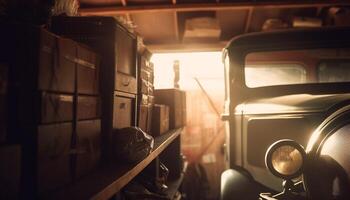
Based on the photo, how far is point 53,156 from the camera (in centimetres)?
102

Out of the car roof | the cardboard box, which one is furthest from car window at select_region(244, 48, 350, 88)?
the cardboard box

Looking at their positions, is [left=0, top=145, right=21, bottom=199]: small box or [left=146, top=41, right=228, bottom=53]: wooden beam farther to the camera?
[left=146, top=41, right=228, bottom=53]: wooden beam

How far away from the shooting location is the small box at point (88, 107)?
4.00 feet

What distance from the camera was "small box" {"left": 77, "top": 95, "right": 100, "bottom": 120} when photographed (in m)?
1.22

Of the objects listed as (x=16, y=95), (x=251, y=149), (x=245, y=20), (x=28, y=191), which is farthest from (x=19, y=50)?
(x=245, y=20)

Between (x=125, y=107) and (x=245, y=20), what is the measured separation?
383 centimetres

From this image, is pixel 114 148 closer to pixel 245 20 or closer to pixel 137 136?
pixel 137 136

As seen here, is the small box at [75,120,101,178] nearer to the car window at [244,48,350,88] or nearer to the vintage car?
the vintage car

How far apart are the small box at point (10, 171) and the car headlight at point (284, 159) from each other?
107 centimetres

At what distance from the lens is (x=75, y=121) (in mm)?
1173

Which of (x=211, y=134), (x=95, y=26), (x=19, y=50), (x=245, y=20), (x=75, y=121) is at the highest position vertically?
(x=245, y=20)

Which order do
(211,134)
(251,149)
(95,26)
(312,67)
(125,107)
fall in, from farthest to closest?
1. (211,134)
2. (312,67)
3. (251,149)
4. (125,107)
5. (95,26)

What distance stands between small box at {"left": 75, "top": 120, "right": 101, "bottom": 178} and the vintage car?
0.77m

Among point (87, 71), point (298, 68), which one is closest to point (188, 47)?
point (298, 68)
